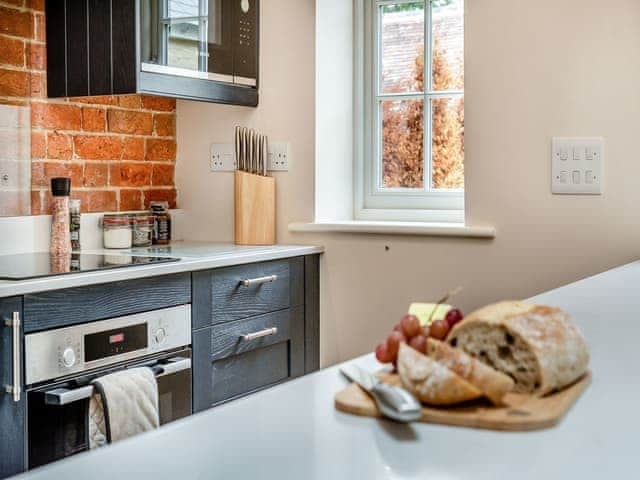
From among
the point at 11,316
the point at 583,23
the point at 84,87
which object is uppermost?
the point at 583,23

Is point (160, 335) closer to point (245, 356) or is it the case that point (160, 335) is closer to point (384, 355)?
point (245, 356)

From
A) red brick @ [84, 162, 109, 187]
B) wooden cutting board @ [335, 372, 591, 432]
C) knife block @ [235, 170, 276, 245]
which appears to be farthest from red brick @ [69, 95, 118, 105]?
wooden cutting board @ [335, 372, 591, 432]

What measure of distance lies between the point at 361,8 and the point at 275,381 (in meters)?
1.41

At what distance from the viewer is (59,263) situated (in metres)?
2.32

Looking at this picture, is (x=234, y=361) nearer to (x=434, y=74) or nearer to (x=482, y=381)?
(x=434, y=74)

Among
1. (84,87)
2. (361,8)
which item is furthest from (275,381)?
(361,8)

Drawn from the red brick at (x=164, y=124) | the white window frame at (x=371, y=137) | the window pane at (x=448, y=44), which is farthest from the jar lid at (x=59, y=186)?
the window pane at (x=448, y=44)

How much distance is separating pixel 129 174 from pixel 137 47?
24.6 inches

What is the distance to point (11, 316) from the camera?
1.92m

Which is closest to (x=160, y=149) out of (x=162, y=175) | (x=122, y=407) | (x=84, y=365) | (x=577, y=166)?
(x=162, y=175)

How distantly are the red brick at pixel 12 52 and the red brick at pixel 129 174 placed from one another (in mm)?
507

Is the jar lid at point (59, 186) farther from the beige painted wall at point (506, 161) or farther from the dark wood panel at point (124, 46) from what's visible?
the beige painted wall at point (506, 161)

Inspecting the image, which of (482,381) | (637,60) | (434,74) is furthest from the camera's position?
(434,74)

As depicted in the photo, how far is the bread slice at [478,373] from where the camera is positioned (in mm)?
874
